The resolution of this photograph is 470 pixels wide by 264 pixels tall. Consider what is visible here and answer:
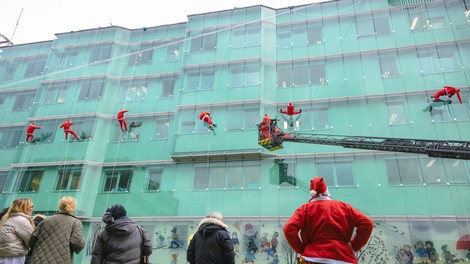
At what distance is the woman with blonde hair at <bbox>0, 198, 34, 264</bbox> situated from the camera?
4.96 meters

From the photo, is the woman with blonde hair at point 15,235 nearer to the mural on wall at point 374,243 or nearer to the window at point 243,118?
the mural on wall at point 374,243

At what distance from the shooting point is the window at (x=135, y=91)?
67.8 feet

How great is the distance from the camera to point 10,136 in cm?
2161

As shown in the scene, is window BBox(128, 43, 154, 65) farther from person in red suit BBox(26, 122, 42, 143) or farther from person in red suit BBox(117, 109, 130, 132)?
person in red suit BBox(26, 122, 42, 143)

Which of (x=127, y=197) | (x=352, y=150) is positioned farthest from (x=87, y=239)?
(x=352, y=150)


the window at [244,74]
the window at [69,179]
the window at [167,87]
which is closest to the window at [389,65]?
the window at [244,74]

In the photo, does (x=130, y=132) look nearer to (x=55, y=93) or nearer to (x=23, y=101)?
(x=55, y=93)

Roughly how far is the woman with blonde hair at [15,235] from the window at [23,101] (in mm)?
20628

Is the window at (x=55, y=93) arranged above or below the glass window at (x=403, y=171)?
above

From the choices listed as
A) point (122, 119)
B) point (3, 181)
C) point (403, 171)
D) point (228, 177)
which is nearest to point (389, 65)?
point (403, 171)

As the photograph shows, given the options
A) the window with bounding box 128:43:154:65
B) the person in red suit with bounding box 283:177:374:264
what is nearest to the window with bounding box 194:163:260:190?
the window with bounding box 128:43:154:65

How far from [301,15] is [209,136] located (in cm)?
959

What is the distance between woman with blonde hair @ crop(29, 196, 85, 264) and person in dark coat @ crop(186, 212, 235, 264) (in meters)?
1.84

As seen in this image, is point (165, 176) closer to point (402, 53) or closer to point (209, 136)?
point (209, 136)
